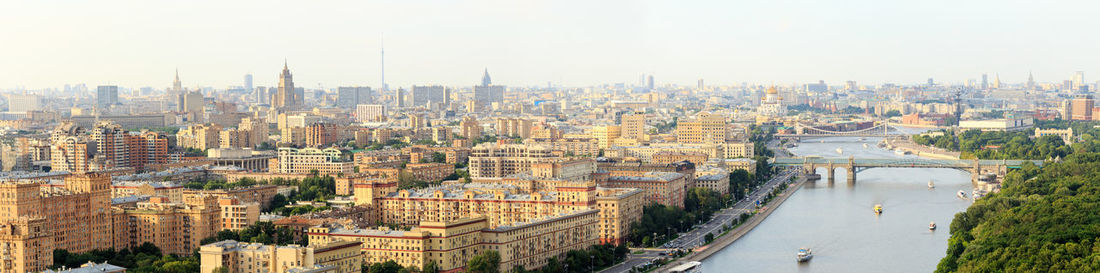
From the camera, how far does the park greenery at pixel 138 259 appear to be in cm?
1773

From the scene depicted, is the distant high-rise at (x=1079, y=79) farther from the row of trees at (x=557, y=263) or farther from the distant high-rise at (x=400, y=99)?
the row of trees at (x=557, y=263)

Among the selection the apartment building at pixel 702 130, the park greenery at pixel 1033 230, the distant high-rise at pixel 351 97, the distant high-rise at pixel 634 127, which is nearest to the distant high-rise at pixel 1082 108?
the apartment building at pixel 702 130

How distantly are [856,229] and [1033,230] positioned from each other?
6.29 metres

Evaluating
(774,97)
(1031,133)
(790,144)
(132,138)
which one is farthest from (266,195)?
(774,97)

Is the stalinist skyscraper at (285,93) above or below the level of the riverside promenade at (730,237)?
above

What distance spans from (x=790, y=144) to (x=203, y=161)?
86.5 feet

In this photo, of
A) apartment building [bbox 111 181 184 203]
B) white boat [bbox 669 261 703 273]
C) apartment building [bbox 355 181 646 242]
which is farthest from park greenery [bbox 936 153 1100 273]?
apartment building [bbox 111 181 184 203]

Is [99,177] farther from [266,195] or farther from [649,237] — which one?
[649,237]

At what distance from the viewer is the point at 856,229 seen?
2512 cm

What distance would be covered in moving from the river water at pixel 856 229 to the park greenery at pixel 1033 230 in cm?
81

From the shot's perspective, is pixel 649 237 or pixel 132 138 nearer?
pixel 649 237

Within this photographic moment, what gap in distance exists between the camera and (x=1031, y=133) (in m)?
59.4

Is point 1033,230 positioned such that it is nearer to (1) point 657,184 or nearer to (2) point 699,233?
(2) point 699,233

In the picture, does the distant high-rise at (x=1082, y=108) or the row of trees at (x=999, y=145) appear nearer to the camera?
the row of trees at (x=999, y=145)
